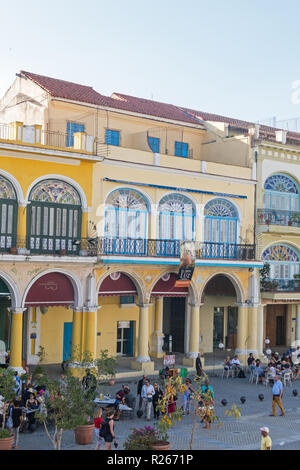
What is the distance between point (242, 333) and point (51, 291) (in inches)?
415

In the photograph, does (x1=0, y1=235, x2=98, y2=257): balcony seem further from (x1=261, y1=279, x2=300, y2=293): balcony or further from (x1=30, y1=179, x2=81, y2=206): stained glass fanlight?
(x1=261, y1=279, x2=300, y2=293): balcony

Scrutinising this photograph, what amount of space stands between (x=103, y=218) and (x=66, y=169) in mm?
2719

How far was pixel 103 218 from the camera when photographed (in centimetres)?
2820

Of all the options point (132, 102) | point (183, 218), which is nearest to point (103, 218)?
point (183, 218)

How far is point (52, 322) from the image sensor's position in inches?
1185

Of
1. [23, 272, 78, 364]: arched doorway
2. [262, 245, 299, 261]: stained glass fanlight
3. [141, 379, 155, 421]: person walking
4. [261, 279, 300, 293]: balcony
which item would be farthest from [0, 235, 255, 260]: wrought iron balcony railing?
[141, 379, 155, 421]: person walking

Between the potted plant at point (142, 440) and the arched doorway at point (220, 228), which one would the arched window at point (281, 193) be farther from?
the potted plant at point (142, 440)

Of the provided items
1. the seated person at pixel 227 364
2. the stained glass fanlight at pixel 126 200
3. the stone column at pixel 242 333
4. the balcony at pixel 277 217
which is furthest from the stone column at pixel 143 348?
the balcony at pixel 277 217

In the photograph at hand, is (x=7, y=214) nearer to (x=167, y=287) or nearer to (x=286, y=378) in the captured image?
(x=167, y=287)

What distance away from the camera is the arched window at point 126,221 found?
28.5 m

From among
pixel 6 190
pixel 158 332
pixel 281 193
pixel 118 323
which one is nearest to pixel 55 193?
pixel 6 190

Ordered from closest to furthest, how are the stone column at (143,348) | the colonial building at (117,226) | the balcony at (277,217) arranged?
the colonial building at (117,226) < the stone column at (143,348) < the balcony at (277,217)

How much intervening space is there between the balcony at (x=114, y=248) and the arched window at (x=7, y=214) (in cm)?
4
